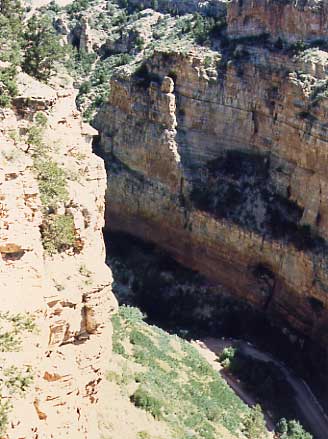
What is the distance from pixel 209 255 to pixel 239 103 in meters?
8.54

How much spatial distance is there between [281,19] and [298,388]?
1932 centimetres

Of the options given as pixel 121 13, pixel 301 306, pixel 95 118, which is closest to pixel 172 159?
pixel 95 118

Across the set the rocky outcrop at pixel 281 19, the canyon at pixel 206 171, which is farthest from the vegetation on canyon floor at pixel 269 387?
the rocky outcrop at pixel 281 19

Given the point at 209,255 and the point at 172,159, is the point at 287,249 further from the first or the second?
the point at 172,159

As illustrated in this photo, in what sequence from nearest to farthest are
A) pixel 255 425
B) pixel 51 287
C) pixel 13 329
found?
pixel 13 329
pixel 51 287
pixel 255 425

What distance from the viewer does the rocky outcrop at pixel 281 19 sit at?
106ft

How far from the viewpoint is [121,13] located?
52.4m

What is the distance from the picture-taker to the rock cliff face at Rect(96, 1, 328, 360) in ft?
101

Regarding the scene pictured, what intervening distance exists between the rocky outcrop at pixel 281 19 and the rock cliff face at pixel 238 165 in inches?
3.3

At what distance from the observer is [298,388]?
96.2 feet

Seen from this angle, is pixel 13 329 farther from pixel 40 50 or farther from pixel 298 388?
pixel 298 388

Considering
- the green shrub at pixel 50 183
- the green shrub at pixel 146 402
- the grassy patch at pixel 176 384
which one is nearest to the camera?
the green shrub at pixel 50 183

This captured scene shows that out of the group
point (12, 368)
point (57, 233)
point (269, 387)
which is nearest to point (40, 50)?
point (57, 233)

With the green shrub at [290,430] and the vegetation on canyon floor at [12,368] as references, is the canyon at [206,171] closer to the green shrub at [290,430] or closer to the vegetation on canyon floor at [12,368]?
the green shrub at [290,430]
